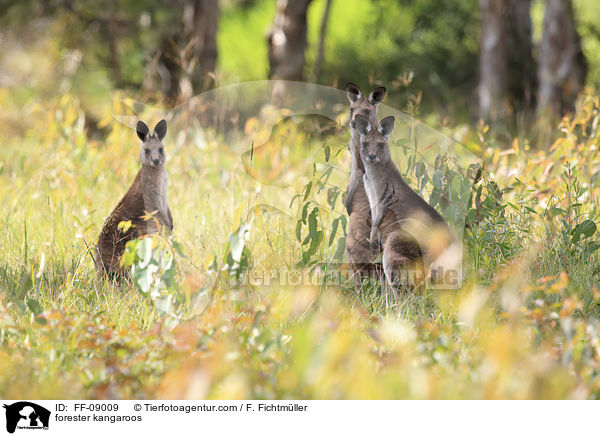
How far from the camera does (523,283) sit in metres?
3.70

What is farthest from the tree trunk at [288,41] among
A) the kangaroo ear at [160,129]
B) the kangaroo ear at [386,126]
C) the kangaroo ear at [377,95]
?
the kangaroo ear at [386,126]

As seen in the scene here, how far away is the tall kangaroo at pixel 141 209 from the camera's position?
3773mm

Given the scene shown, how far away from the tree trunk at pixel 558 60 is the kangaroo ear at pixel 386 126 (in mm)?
5009

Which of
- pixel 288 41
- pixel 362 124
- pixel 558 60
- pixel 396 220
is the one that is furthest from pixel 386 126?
pixel 558 60

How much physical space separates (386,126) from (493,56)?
607cm

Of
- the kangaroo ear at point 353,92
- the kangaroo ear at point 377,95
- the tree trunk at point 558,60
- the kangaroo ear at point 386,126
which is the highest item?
the tree trunk at point 558,60

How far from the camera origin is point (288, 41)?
8.54 metres

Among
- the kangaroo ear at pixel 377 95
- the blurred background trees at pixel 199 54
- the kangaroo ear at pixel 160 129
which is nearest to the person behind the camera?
the kangaroo ear at pixel 377 95

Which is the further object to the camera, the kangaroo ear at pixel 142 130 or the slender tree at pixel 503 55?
the slender tree at pixel 503 55

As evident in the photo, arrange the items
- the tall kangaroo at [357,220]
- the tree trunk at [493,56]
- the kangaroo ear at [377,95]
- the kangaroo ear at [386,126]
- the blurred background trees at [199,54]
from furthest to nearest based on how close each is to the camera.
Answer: the tree trunk at [493,56], the blurred background trees at [199,54], the tall kangaroo at [357,220], the kangaroo ear at [377,95], the kangaroo ear at [386,126]

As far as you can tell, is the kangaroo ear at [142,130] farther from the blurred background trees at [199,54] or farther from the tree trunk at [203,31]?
the tree trunk at [203,31]

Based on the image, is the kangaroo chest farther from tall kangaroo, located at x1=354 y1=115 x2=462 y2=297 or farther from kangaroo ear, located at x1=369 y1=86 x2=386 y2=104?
kangaroo ear, located at x1=369 y1=86 x2=386 y2=104
